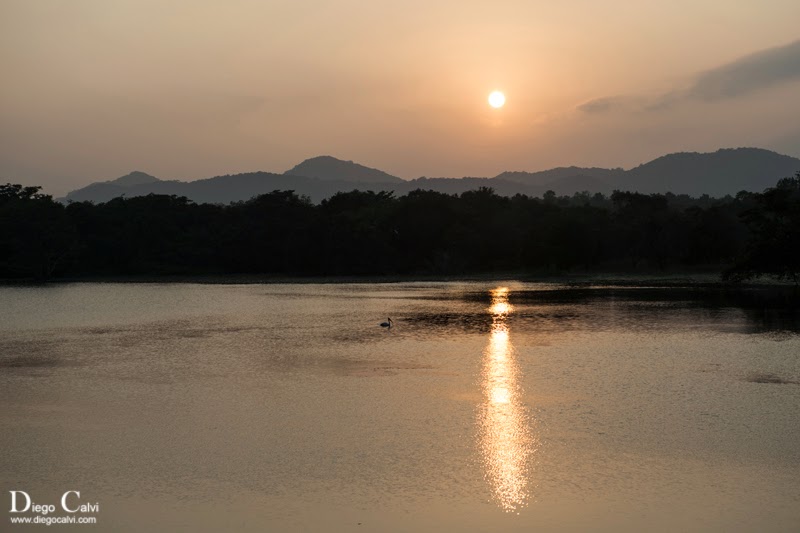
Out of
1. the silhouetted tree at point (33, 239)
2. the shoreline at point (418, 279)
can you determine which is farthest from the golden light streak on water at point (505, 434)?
the silhouetted tree at point (33, 239)

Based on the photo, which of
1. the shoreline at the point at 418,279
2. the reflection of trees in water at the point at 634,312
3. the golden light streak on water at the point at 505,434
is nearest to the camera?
the golden light streak on water at the point at 505,434

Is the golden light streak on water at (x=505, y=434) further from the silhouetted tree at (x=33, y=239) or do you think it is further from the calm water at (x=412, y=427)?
the silhouetted tree at (x=33, y=239)

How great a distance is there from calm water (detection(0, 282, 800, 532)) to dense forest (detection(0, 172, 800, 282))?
182 ft

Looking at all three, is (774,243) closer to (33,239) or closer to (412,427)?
(412,427)

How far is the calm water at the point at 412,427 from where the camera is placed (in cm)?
1208

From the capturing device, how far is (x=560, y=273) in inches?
3617

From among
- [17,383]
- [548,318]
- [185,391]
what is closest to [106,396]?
[185,391]

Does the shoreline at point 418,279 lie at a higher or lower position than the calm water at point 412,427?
higher

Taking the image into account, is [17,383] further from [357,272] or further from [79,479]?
[357,272]

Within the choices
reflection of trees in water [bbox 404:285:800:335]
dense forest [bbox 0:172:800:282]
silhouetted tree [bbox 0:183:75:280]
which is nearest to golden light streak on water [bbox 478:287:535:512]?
reflection of trees in water [bbox 404:285:800:335]

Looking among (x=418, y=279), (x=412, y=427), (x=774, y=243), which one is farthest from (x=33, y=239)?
(x=412, y=427)

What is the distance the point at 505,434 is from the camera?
54.3 ft

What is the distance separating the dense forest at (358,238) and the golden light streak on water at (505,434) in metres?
67.4

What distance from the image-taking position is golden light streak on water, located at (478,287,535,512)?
12939 millimetres
